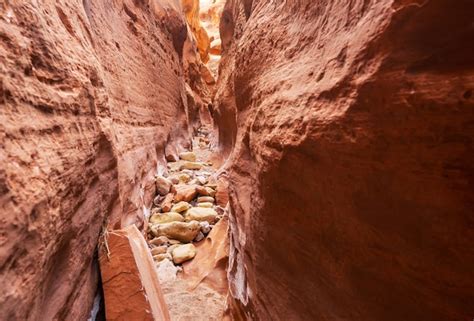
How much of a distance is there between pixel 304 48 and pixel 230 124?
13.7 ft

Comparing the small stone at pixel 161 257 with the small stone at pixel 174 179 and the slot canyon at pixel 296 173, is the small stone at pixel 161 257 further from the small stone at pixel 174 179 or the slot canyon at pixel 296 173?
the small stone at pixel 174 179

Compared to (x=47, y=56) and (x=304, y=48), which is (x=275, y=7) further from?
(x=47, y=56)

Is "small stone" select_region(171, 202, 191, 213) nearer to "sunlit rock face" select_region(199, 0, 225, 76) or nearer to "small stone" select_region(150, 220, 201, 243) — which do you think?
"small stone" select_region(150, 220, 201, 243)

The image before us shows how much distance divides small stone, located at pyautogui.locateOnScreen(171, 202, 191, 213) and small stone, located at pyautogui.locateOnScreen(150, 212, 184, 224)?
5.3 inches

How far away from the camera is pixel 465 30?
0.57m

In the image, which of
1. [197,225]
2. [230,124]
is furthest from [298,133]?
[230,124]

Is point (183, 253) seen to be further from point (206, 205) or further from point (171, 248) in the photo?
point (206, 205)

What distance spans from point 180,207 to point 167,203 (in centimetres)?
26

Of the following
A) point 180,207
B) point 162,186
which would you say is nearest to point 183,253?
point 180,207

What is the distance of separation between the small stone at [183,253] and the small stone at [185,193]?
113 cm

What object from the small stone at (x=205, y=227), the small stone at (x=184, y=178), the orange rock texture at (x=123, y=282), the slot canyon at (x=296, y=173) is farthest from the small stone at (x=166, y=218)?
the orange rock texture at (x=123, y=282)

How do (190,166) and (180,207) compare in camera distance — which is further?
(190,166)

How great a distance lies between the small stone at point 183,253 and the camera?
2723 millimetres

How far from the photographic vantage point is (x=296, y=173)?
113cm
